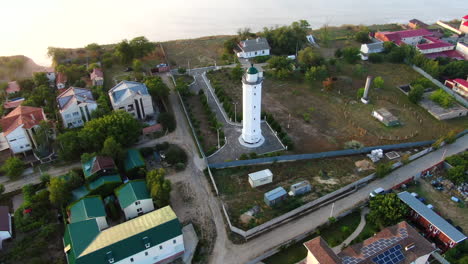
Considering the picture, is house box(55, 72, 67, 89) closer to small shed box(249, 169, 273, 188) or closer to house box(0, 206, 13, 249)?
house box(0, 206, 13, 249)

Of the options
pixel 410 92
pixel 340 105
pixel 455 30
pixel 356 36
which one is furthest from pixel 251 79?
pixel 455 30

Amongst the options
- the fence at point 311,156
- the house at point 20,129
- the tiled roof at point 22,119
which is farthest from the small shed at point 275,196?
the tiled roof at point 22,119

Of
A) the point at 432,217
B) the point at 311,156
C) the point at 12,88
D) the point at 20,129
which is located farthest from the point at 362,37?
the point at 12,88

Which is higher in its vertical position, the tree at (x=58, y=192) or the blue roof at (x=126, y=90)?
the blue roof at (x=126, y=90)

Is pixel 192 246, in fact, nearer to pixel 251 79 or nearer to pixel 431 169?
pixel 251 79

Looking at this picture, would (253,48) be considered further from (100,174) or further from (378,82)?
(100,174)

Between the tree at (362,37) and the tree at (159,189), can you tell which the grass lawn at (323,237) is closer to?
the tree at (159,189)
